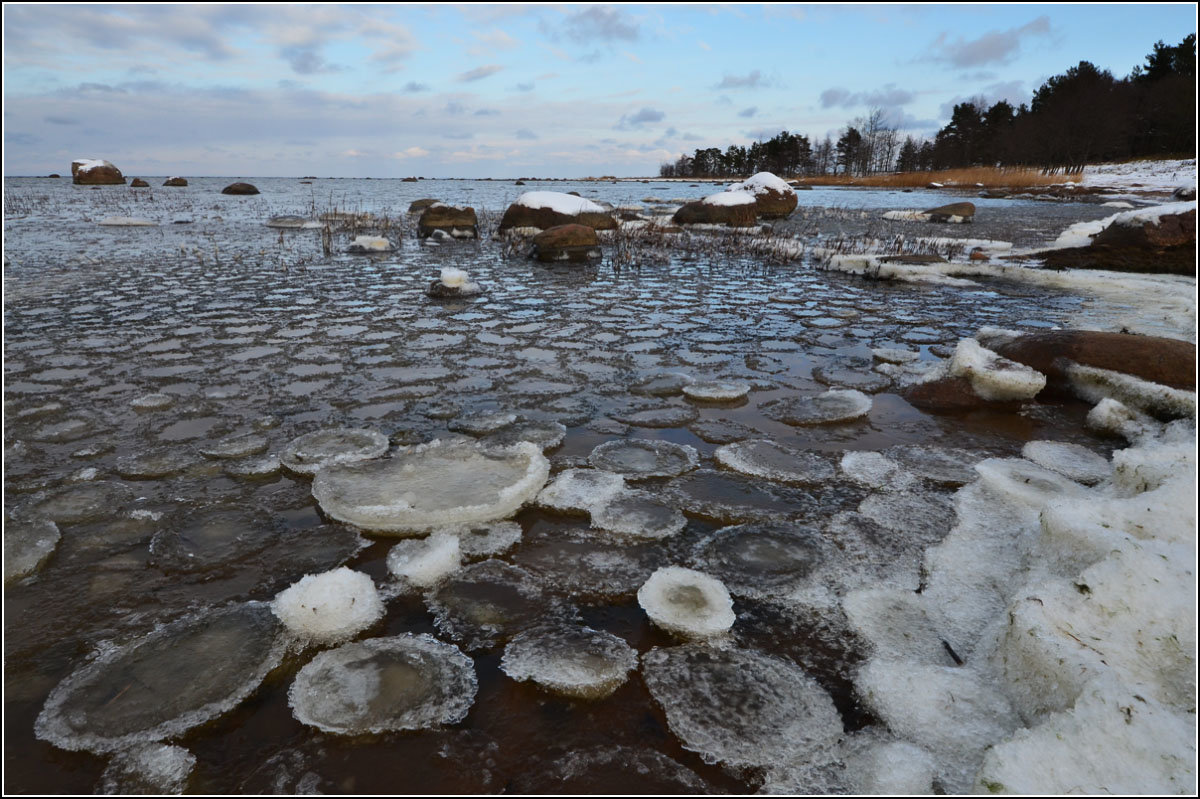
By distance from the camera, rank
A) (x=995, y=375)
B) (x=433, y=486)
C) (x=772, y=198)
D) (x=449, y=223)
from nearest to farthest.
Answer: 1. (x=433, y=486)
2. (x=995, y=375)
3. (x=449, y=223)
4. (x=772, y=198)

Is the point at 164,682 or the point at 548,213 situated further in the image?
the point at 548,213

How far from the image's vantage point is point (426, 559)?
229cm

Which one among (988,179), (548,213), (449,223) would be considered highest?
(988,179)

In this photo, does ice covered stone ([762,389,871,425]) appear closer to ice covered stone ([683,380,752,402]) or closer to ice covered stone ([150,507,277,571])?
ice covered stone ([683,380,752,402])

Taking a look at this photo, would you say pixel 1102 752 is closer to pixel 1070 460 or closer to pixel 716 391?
pixel 1070 460

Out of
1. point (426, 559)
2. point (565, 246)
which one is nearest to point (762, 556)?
point (426, 559)

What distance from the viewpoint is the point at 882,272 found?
29.1ft

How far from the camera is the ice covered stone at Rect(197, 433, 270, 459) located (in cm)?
312

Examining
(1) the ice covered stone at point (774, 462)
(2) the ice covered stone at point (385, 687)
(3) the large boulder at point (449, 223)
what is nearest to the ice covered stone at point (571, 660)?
(2) the ice covered stone at point (385, 687)

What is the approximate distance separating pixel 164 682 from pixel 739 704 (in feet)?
5.41

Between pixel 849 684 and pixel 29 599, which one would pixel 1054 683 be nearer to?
pixel 849 684

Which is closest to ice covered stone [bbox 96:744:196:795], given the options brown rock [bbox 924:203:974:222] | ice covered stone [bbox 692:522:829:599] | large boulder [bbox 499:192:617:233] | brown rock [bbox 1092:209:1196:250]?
ice covered stone [bbox 692:522:829:599]

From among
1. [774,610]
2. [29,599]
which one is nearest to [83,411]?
[29,599]

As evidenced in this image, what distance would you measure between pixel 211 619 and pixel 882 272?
362 inches
